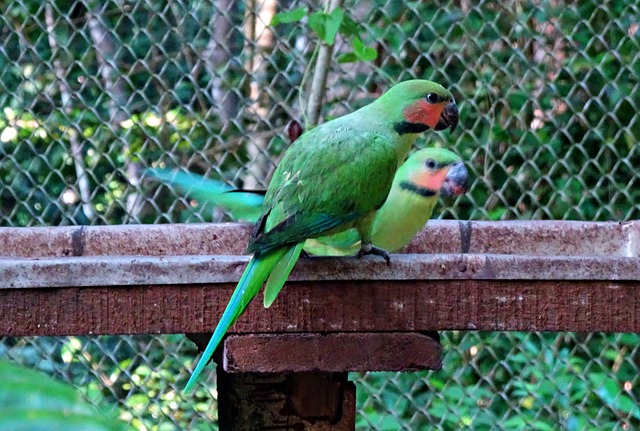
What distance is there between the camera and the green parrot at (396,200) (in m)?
1.33

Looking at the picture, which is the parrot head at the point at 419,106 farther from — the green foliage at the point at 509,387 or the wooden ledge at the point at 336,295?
the green foliage at the point at 509,387

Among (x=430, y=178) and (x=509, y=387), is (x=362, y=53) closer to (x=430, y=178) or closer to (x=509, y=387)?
(x=430, y=178)

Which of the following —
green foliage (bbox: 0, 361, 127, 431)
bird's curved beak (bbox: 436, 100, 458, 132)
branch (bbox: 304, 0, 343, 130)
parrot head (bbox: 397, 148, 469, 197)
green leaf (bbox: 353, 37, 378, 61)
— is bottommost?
branch (bbox: 304, 0, 343, 130)

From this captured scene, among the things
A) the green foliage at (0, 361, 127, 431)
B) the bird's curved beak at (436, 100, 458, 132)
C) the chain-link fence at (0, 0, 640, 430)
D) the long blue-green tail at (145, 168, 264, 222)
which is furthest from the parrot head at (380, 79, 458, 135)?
the green foliage at (0, 361, 127, 431)

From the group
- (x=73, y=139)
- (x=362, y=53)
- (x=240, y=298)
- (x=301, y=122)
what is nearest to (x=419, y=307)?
(x=240, y=298)

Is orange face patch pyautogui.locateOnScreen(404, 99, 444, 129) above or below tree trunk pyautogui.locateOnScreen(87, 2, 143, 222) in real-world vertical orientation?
above

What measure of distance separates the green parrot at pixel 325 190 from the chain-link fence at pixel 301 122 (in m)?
0.62

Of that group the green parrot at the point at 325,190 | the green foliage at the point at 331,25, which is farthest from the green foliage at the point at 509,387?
the green parrot at the point at 325,190

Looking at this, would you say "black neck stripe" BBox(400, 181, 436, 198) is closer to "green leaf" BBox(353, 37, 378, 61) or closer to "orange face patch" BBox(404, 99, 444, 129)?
"orange face patch" BBox(404, 99, 444, 129)

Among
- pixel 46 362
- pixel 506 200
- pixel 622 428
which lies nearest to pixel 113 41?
pixel 46 362

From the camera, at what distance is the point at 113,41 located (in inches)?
82.7

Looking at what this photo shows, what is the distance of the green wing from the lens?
109 centimetres

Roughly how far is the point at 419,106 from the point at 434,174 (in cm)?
14

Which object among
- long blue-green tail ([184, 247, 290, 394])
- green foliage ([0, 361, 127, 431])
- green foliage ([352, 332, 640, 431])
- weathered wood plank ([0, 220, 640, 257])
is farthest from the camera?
green foliage ([352, 332, 640, 431])
